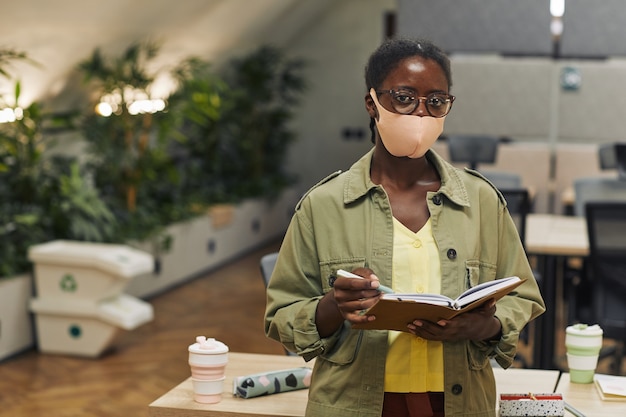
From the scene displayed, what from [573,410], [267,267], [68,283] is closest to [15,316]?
[68,283]

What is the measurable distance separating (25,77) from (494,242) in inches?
188

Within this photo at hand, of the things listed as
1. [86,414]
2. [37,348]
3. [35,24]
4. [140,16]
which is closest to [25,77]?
[35,24]

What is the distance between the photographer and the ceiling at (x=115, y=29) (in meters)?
5.94

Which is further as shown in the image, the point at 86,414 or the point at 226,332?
the point at 226,332

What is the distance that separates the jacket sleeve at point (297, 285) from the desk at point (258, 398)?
43cm

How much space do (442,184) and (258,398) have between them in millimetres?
781

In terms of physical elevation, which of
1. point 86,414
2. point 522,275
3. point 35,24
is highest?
point 35,24

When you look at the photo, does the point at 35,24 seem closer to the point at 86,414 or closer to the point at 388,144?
the point at 86,414

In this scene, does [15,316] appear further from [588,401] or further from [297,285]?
[297,285]

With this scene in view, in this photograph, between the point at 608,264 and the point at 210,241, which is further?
the point at 210,241

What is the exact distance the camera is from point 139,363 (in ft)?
17.4

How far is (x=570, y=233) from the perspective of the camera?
4984 millimetres

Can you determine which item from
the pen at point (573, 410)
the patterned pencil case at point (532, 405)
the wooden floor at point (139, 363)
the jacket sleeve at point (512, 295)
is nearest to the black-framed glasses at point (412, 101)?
the jacket sleeve at point (512, 295)

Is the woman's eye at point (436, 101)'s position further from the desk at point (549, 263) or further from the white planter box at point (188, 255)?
the white planter box at point (188, 255)
